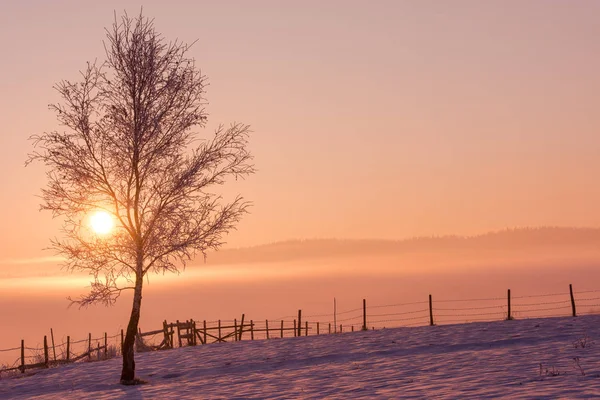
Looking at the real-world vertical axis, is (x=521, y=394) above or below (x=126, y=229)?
below

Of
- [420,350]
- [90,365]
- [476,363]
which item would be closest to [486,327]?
[420,350]

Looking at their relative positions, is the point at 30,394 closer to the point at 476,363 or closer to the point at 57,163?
the point at 57,163

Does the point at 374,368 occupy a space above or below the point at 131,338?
below

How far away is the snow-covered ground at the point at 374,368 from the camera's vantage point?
68.5ft

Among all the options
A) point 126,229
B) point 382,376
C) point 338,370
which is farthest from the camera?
point 126,229

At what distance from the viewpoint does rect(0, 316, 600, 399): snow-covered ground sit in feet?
68.5

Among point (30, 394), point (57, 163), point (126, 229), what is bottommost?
point (30, 394)

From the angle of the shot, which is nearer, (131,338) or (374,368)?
(374,368)

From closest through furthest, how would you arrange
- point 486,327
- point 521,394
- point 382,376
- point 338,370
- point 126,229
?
point 521,394
point 382,376
point 338,370
point 126,229
point 486,327

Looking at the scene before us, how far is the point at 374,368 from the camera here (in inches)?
1069

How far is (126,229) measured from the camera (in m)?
29.6

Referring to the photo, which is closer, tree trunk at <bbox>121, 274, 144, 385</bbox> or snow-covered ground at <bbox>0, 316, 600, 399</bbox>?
snow-covered ground at <bbox>0, 316, 600, 399</bbox>

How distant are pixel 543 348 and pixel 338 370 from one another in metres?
7.45

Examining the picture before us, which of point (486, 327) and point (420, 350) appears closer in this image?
point (420, 350)
